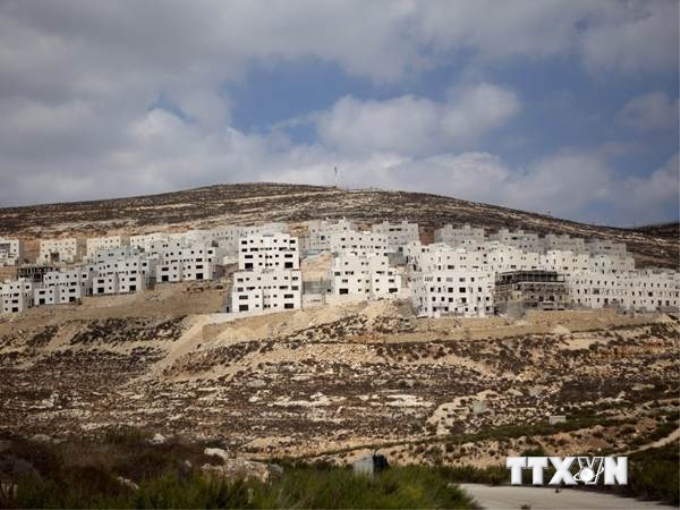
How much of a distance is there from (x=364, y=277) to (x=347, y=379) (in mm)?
24510

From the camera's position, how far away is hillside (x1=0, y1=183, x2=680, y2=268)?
119m

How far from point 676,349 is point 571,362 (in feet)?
28.6

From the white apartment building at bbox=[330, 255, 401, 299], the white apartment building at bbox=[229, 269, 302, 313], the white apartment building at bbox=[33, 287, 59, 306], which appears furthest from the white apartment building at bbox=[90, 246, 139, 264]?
the white apartment building at bbox=[330, 255, 401, 299]

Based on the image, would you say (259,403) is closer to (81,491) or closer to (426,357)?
(426,357)

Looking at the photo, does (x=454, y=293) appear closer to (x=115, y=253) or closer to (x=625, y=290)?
(x=625, y=290)

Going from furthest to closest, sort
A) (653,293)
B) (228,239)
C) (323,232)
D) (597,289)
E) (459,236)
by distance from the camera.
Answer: (459,236), (228,239), (323,232), (653,293), (597,289)

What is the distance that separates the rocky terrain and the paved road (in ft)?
31.4

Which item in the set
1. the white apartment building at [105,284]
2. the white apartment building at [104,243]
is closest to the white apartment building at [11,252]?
the white apartment building at [104,243]

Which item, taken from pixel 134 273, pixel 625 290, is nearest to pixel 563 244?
pixel 625 290

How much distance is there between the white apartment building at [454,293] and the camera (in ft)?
225

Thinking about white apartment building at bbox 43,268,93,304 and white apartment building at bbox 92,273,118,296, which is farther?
white apartment building at bbox 43,268,93,304

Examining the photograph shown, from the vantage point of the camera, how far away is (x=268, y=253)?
3270 inches

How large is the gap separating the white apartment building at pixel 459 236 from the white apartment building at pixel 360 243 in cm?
800

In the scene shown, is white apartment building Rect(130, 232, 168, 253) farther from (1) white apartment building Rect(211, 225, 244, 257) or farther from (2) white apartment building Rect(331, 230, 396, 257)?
(2) white apartment building Rect(331, 230, 396, 257)
